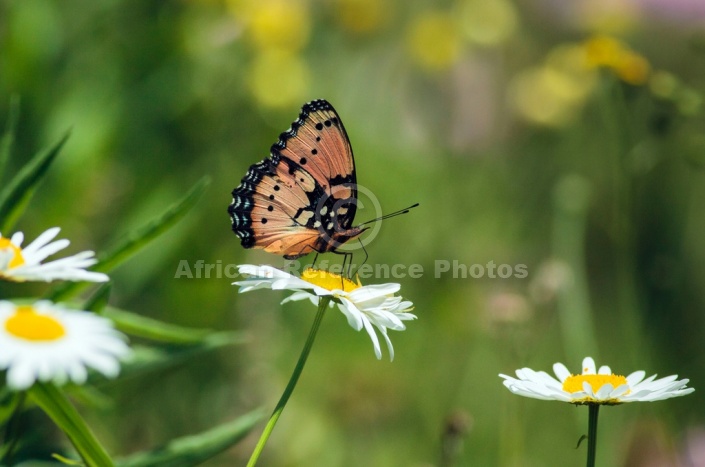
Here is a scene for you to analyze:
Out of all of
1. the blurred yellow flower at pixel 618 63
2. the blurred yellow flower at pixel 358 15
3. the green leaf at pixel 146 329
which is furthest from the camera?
the blurred yellow flower at pixel 358 15

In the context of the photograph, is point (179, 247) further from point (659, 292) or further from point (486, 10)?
point (486, 10)

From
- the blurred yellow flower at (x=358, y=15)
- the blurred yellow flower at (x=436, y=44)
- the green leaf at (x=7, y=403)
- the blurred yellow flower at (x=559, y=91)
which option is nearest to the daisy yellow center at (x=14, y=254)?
the green leaf at (x=7, y=403)

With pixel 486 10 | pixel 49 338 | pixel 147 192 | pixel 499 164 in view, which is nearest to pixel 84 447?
pixel 49 338

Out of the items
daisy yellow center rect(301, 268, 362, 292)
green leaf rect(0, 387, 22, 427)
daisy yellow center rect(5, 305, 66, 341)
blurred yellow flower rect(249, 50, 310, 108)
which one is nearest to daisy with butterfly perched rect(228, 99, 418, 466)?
daisy yellow center rect(301, 268, 362, 292)

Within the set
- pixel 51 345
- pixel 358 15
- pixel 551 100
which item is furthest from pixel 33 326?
pixel 358 15

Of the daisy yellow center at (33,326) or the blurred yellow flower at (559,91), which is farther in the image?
the blurred yellow flower at (559,91)

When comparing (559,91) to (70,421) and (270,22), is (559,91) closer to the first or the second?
(270,22)

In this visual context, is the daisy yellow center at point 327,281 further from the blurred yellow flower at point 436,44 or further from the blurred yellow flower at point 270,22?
the blurred yellow flower at point 436,44
